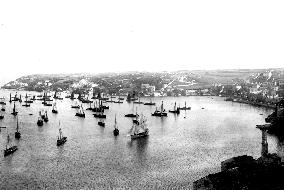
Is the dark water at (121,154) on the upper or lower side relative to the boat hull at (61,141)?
lower

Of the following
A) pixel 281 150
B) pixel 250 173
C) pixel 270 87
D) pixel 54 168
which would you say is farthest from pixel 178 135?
pixel 270 87

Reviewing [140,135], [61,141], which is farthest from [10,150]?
[140,135]

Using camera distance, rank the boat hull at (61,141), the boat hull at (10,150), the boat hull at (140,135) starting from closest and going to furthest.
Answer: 1. the boat hull at (10,150)
2. the boat hull at (61,141)
3. the boat hull at (140,135)

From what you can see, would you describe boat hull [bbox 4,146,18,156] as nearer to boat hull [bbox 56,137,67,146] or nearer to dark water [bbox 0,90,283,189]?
dark water [bbox 0,90,283,189]

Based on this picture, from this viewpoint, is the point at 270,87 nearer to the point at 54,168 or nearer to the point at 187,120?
the point at 187,120

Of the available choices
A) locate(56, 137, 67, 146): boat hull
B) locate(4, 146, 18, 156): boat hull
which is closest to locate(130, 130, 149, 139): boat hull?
locate(56, 137, 67, 146): boat hull

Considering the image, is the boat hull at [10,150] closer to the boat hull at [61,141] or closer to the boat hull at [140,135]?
the boat hull at [61,141]

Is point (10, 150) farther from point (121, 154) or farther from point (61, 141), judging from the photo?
point (121, 154)

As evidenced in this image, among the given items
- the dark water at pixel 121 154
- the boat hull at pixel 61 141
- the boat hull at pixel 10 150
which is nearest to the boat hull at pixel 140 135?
the dark water at pixel 121 154
